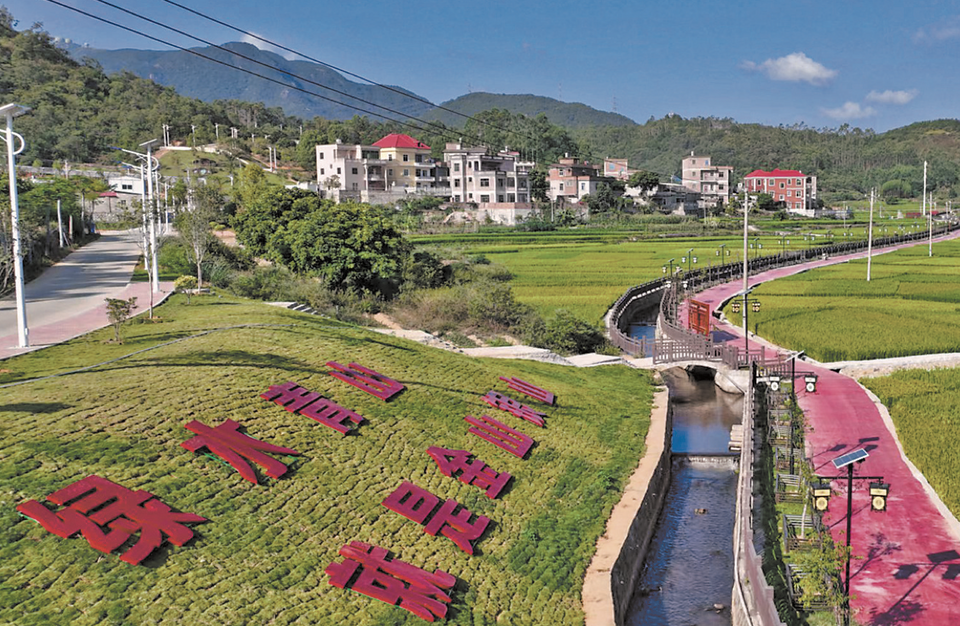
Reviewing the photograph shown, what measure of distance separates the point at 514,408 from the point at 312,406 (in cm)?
610

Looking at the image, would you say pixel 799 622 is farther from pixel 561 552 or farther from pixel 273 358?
pixel 273 358

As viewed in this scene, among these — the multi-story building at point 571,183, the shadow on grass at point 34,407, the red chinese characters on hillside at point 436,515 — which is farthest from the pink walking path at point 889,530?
the multi-story building at point 571,183

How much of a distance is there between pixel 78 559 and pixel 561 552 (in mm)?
8420

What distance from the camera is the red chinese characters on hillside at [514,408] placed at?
22.2m

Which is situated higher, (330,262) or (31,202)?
(31,202)

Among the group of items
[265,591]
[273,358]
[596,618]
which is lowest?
[596,618]

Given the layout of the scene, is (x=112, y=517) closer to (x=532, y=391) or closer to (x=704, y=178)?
(x=532, y=391)

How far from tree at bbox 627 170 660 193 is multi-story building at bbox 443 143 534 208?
21.0 metres

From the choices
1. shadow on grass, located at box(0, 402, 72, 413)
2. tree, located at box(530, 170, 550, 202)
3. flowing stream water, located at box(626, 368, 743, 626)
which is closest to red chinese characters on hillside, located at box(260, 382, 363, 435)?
shadow on grass, located at box(0, 402, 72, 413)

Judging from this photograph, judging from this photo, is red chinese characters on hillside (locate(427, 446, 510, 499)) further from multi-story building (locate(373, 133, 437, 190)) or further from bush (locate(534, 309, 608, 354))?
multi-story building (locate(373, 133, 437, 190))

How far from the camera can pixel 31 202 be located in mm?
48281

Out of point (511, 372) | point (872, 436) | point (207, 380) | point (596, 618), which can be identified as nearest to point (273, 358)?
point (207, 380)

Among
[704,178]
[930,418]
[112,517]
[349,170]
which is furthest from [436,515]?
[704,178]

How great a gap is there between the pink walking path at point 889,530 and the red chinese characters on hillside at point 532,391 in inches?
277
